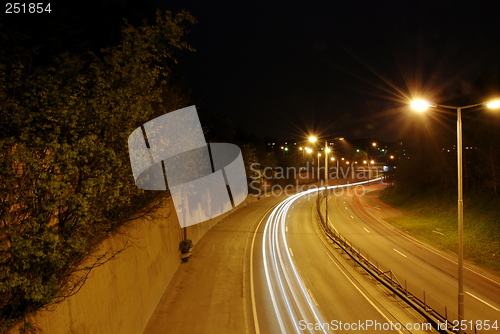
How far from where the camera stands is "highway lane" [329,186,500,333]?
42.5 ft

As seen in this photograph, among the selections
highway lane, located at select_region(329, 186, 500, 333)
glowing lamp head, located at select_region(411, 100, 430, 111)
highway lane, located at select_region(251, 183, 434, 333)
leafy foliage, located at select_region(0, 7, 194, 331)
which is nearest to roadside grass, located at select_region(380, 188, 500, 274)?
highway lane, located at select_region(329, 186, 500, 333)

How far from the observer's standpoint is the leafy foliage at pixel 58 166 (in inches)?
184

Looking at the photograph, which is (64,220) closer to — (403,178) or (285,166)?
(403,178)

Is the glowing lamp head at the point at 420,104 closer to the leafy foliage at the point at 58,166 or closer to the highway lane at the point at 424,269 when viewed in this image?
the leafy foliage at the point at 58,166

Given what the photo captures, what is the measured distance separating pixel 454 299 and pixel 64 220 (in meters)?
15.6

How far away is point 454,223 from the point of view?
2738cm

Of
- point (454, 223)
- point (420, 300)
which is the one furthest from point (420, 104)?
point (454, 223)

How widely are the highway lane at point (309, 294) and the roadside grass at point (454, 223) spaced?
911cm

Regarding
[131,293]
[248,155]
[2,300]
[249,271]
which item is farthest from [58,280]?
[248,155]

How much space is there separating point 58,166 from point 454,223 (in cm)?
3147

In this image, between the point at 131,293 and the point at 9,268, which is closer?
the point at 9,268

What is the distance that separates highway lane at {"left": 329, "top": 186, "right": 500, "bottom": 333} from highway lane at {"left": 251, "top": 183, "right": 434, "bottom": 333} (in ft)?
8.59

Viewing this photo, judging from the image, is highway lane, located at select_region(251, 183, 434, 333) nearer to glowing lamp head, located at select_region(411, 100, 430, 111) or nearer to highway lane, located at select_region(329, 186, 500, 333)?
highway lane, located at select_region(329, 186, 500, 333)

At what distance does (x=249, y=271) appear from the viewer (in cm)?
1739
